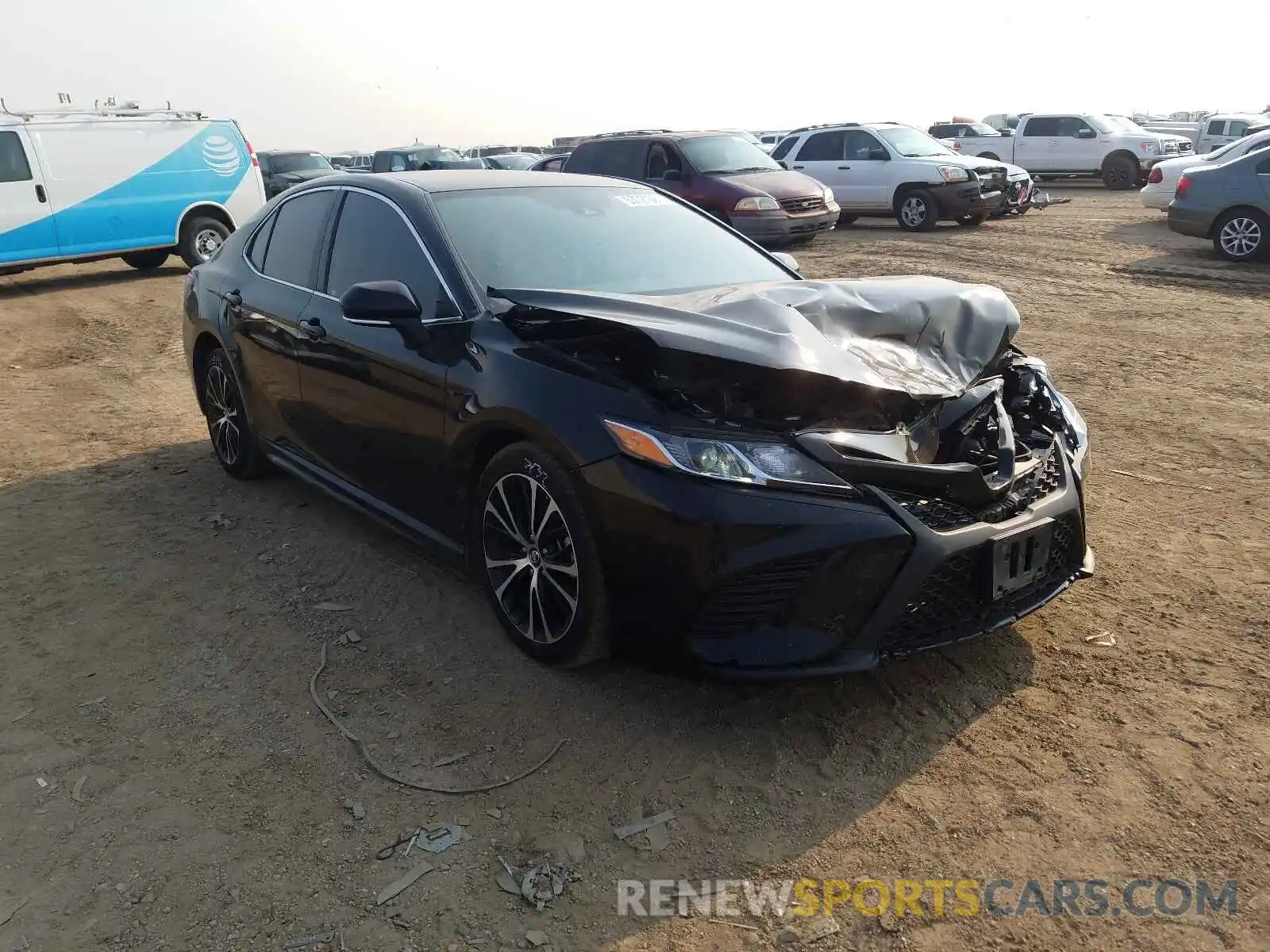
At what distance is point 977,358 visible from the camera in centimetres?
340

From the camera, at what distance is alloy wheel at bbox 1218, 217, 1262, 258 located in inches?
458

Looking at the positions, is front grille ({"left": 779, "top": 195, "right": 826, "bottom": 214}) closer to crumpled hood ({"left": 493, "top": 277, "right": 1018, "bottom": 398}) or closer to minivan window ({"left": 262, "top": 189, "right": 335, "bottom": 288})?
minivan window ({"left": 262, "top": 189, "right": 335, "bottom": 288})

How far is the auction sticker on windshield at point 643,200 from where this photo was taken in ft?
14.5

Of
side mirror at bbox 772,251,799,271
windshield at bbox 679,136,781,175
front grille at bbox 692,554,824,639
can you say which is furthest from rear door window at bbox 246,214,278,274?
windshield at bbox 679,136,781,175

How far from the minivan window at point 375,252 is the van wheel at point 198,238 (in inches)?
402

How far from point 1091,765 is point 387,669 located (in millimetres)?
2318

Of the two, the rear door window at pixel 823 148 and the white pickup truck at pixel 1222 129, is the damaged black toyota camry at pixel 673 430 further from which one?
the white pickup truck at pixel 1222 129

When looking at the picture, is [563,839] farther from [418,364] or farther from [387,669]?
[418,364]

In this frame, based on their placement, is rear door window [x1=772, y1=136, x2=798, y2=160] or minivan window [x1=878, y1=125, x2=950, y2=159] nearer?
minivan window [x1=878, y1=125, x2=950, y2=159]


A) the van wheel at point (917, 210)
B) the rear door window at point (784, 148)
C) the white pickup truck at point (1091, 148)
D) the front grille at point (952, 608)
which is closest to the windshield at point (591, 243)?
the front grille at point (952, 608)

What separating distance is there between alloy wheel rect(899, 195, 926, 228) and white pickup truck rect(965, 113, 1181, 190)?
9242mm

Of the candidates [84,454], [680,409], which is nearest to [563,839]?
[680,409]

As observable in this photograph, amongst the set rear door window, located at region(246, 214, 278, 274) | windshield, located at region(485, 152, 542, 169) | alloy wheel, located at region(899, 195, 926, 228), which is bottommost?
alloy wheel, located at region(899, 195, 926, 228)

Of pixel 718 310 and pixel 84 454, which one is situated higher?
pixel 718 310
